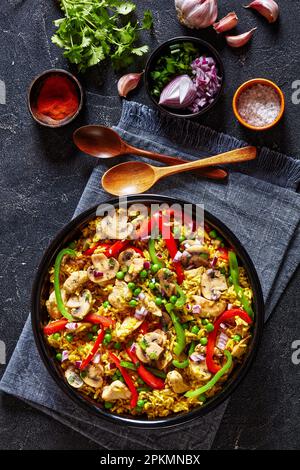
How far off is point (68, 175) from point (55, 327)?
1455mm

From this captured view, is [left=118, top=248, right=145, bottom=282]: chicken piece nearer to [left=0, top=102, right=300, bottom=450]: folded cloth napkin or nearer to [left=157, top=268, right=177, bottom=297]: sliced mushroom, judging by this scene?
[left=157, top=268, right=177, bottom=297]: sliced mushroom

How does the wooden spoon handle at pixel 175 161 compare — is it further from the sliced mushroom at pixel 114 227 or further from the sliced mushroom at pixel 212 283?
the sliced mushroom at pixel 212 283

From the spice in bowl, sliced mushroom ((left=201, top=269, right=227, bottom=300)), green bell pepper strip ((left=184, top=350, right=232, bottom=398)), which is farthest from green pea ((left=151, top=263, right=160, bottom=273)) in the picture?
the spice in bowl

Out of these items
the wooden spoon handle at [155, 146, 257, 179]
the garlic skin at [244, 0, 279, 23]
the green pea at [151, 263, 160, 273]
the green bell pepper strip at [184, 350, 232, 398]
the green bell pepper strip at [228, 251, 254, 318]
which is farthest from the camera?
the garlic skin at [244, 0, 279, 23]

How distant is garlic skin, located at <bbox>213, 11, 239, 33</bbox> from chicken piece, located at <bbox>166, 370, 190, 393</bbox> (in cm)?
300

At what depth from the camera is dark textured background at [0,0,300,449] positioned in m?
5.42

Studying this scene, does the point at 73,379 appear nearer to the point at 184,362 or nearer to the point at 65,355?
the point at 65,355

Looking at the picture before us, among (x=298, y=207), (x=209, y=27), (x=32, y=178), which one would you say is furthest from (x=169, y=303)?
(x=209, y=27)

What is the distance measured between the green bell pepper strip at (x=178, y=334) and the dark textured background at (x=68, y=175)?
0.93m

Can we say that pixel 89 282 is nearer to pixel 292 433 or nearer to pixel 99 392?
pixel 99 392

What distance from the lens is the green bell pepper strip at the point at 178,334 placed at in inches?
190

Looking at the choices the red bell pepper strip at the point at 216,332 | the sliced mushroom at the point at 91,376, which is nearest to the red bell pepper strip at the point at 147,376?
the sliced mushroom at the point at 91,376

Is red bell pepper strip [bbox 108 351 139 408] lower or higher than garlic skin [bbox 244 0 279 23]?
lower

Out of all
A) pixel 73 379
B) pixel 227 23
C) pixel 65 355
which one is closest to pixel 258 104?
pixel 227 23
